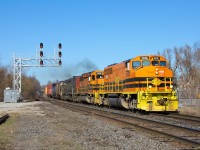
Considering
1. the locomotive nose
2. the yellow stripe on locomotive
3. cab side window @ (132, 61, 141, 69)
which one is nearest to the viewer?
the locomotive nose

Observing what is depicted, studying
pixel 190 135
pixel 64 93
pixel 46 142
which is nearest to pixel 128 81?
pixel 190 135

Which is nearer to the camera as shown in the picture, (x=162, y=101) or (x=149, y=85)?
(x=162, y=101)

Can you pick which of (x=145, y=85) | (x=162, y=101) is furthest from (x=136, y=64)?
(x=162, y=101)

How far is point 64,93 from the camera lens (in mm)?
60344

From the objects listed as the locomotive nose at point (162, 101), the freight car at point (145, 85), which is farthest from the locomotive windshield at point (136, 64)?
the locomotive nose at point (162, 101)

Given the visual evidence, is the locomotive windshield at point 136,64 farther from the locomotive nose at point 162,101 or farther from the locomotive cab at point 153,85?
the locomotive nose at point 162,101

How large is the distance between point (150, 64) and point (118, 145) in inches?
492

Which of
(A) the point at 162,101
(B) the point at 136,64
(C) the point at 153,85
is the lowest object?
(A) the point at 162,101

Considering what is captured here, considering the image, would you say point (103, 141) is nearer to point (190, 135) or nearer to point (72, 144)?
point (72, 144)

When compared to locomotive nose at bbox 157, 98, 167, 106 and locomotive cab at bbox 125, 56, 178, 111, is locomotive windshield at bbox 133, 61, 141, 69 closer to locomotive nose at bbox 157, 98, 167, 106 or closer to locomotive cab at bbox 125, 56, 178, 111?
locomotive cab at bbox 125, 56, 178, 111

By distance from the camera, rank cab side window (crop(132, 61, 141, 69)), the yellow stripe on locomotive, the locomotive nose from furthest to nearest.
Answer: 1. cab side window (crop(132, 61, 141, 69))
2. the yellow stripe on locomotive
3. the locomotive nose

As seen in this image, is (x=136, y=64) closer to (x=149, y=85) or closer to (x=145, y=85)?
(x=145, y=85)

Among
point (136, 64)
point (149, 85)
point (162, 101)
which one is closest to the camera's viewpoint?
point (162, 101)

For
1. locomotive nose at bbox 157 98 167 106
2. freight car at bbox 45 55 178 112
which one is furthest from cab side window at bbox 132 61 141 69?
locomotive nose at bbox 157 98 167 106
